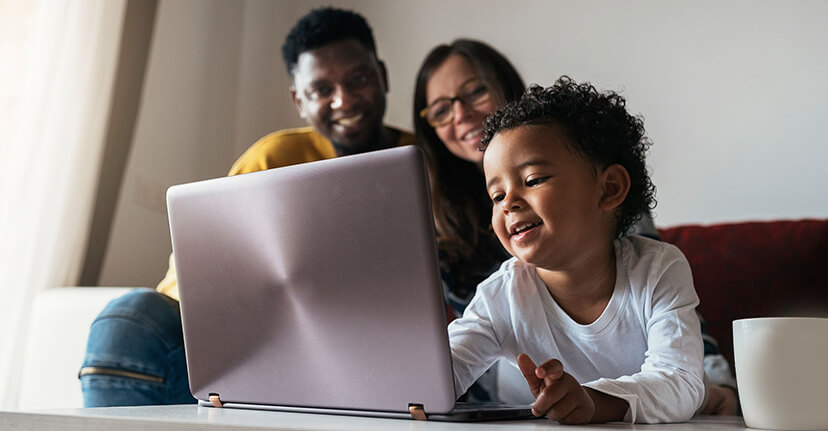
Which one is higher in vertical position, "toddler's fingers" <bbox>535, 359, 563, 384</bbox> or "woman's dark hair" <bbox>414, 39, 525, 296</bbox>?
"woman's dark hair" <bbox>414, 39, 525, 296</bbox>

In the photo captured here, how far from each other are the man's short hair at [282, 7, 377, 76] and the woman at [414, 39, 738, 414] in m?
0.23

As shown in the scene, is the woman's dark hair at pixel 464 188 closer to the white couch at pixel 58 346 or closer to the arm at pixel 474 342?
the arm at pixel 474 342

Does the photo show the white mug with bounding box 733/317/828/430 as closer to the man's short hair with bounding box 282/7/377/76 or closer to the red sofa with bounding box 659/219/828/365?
the red sofa with bounding box 659/219/828/365

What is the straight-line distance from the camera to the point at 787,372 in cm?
63

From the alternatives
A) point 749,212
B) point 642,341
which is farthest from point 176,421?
point 749,212

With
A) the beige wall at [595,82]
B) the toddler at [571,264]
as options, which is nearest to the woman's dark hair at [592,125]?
the toddler at [571,264]

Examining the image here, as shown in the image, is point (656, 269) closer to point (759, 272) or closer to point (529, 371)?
point (529, 371)

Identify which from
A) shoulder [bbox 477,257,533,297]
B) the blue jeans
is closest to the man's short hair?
the blue jeans

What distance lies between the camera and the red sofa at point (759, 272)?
57.9 inches

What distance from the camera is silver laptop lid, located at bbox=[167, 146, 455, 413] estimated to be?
0.62 m

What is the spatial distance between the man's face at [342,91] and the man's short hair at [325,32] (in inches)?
0.6

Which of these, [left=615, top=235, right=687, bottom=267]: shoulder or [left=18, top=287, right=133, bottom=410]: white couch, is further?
[left=18, top=287, right=133, bottom=410]: white couch

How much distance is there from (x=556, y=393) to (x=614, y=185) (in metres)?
0.36

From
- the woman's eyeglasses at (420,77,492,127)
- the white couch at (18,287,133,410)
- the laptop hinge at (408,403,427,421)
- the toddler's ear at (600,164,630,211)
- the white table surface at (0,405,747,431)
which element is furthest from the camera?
the white couch at (18,287,133,410)
